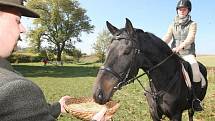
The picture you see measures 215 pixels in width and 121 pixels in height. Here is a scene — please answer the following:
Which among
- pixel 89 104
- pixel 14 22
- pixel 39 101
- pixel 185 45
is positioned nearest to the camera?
pixel 39 101

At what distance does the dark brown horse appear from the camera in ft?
19.4

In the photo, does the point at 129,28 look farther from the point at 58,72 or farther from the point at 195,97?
the point at 58,72

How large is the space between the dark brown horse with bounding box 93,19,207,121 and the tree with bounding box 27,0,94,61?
74.9 meters

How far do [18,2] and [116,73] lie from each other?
13.8 feet

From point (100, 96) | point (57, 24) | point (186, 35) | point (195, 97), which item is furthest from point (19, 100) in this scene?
point (57, 24)

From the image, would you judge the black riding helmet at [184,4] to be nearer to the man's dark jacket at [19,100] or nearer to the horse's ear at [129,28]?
the horse's ear at [129,28]

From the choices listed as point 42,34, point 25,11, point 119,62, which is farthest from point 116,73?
point 42,34

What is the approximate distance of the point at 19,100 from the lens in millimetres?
1619

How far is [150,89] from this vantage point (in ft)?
23.4

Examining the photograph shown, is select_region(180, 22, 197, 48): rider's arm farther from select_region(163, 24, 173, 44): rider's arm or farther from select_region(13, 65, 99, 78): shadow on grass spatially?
select_region(13, 65, 99, 78): shadow on grass

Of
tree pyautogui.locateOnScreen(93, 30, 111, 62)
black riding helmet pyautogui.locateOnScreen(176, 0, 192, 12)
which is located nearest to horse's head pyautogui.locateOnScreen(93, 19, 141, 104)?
black riding helmet pyautogui.locateOnScreen(176, 0, 192, 12)

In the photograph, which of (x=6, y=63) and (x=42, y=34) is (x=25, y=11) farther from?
(x=42, y=34)

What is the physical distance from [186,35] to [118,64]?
2.58 meters

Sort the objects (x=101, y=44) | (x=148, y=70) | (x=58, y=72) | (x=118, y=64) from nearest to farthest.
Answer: (x=118, y=64)
(x=148, y=70)
(x=58, y=72)
(x=101, y=44)
